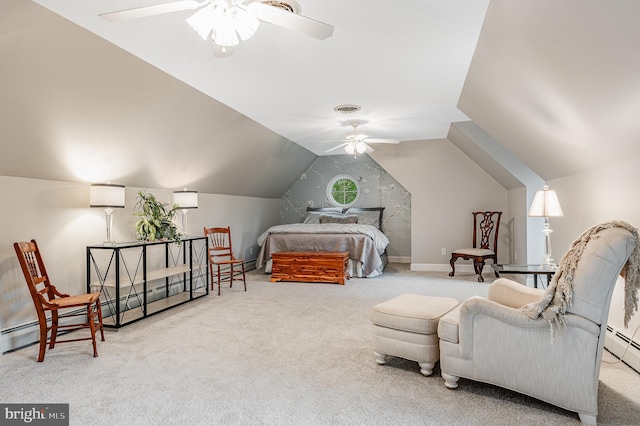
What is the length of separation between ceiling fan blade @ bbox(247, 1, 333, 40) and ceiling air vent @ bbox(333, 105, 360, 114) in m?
2.63

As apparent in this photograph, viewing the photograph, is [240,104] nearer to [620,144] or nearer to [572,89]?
[572,89]

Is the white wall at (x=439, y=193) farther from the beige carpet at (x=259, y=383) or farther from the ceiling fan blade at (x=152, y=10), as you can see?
the ceiling fan blade at (x=152, y=10)

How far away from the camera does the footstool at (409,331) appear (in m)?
2.49

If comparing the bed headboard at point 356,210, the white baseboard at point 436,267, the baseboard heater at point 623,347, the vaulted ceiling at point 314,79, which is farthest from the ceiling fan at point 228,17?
the bed headboard at point 356,210

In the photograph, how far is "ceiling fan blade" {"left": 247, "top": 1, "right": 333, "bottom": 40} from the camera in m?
1.77

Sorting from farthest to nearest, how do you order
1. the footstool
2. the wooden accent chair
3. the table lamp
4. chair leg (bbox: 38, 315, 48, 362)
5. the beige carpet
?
the wooden accent chair < the table lamp < chair leg (bbox: 38, 315, 48, 362) < the footstool < the beige carpet

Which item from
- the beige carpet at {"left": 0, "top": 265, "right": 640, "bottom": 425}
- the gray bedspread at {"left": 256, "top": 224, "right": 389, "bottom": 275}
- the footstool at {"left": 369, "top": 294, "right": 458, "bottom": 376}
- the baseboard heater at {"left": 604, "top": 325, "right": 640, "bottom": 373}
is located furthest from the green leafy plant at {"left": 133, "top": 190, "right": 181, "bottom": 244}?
the baseboard heater at {"left": 604, "top": 325, "right": 640, "bottom": 373}

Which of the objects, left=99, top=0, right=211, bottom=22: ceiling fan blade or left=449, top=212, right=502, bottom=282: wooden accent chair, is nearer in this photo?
left=99, top=0, right=211, bottom=22: ceiling fan blade

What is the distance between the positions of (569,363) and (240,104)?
391 cm

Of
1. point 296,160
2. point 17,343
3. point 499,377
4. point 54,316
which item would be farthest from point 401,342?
point 296,160

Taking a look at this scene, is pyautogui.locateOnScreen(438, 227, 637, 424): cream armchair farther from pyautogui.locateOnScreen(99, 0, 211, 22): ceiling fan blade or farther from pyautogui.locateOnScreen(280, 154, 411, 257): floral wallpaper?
pyautogui.locateOnScreen(280, 154, 411, 257): floral wallpaper

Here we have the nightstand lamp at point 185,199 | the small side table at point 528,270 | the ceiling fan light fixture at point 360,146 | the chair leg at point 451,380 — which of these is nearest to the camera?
the chair leg at point 451,380

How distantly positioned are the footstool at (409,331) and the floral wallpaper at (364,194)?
4973mm

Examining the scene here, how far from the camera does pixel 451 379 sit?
234 centimetres
